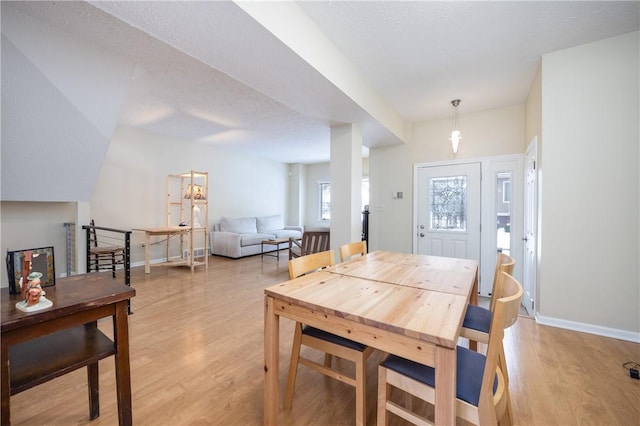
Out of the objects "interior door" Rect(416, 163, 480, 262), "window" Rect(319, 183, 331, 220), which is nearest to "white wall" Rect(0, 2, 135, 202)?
"interior door" Rect(416, 163, 480, 262)

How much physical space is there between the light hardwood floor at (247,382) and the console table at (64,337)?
46 cm

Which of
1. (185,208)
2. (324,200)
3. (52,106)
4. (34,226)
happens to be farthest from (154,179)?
(324,200)

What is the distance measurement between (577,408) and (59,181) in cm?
500

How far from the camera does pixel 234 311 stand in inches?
117

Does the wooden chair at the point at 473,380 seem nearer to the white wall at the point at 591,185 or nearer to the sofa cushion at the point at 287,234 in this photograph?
the white wall at the point at 591,185

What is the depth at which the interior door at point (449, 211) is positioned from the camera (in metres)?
3.99

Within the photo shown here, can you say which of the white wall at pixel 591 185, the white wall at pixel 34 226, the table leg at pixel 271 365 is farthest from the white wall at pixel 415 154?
the white wall at pixel 34 226

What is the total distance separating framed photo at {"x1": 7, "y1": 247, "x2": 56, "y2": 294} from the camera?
3.85 feet

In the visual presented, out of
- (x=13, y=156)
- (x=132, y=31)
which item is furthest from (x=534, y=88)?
(x=13, y=156)

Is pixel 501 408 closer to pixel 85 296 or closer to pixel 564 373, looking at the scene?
pixel 564 373

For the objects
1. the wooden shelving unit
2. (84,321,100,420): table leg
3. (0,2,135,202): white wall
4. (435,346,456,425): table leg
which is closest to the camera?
(435,346,456,425): table leg

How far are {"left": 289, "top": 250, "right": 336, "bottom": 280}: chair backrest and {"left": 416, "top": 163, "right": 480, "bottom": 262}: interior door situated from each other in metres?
2.83

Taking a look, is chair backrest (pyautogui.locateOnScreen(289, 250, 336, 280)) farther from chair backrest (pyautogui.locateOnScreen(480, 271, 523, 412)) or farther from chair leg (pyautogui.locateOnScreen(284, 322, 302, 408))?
chair backrest (pyautogui.locateOnScreen(480, 271, 523, 412))

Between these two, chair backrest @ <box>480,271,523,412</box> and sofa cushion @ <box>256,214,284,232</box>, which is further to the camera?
sofa cushion @ <box>256,214,284,232</box>
